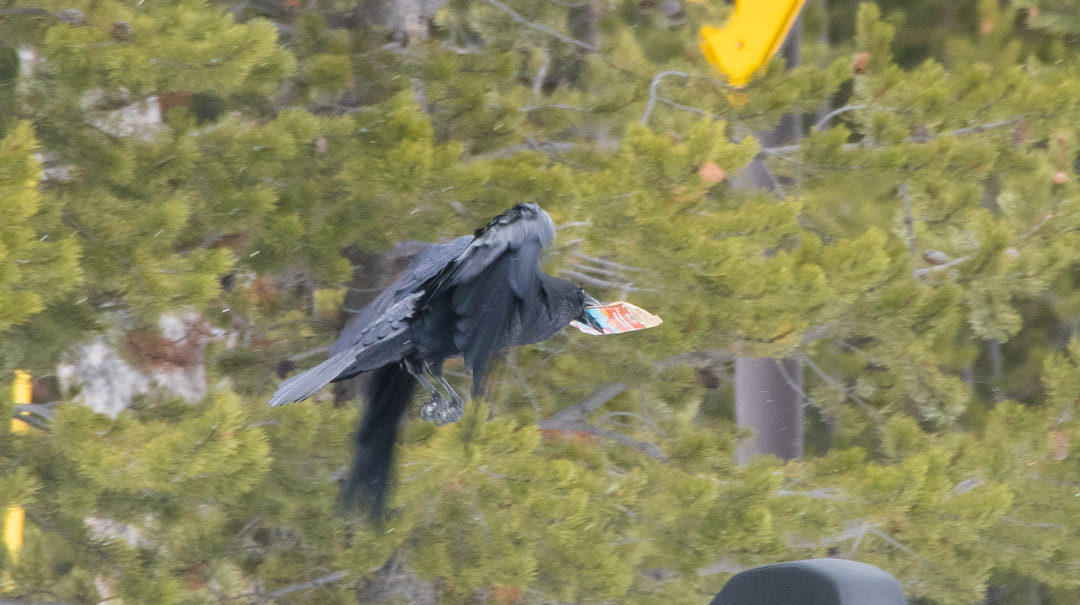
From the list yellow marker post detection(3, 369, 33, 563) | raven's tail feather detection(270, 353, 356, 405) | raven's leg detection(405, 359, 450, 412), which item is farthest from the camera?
yellow marker post detection(3, 369, 33, 563)

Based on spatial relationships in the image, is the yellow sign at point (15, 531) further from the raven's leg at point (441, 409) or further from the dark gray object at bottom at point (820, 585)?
the dark gray object at bottom at point (820, 585)

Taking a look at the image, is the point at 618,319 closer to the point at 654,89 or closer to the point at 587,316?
the point at 587,316

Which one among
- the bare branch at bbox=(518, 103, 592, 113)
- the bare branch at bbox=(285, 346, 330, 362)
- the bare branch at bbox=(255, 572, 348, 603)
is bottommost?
the bare branch at bbox=(255, 572, 348, 603)

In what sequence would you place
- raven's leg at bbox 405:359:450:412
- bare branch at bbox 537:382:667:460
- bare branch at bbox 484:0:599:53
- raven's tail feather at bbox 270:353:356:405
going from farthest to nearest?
bare branch at bbox 537:382:667:460 < bare branch at bbox 484:0:599:53 < raven's leg at bbox 405:359:450:412 < raven's tail feather at bbox 270:353:356:405

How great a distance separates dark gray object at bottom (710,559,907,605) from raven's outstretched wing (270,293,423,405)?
2.87 ft

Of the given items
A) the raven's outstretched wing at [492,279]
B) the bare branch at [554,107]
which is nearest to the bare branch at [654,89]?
the bare branch at [554,107]

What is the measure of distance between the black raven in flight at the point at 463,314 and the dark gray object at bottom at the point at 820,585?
2.19 feet

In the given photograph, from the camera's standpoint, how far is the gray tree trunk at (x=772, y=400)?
5820 mm

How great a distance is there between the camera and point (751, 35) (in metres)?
2.86

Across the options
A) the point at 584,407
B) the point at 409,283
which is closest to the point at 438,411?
the point at 409,283

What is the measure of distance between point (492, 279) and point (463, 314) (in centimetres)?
9

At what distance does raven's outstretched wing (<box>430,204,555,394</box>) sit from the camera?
1.96 m

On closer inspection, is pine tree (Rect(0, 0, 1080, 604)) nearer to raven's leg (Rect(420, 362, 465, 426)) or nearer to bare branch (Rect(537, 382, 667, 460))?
bare branch (Rect(537, 382, 667, 460))

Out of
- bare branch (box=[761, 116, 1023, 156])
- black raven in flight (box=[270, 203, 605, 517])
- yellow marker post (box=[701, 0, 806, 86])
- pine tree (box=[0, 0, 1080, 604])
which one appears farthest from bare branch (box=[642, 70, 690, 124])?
black raven in flight (box=[270, 203, 605, 517])
